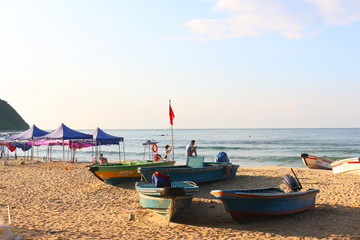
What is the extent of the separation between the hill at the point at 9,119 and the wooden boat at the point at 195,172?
127 m

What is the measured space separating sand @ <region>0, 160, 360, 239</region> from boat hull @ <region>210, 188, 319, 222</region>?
29 centimetres

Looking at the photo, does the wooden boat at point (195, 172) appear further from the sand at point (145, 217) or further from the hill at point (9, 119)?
the hill at point (9, 119)

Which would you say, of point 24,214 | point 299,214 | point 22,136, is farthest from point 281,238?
point 22,136

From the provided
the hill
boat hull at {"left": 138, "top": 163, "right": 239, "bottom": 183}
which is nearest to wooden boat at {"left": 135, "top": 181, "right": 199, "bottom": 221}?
boat hull at {"left": 138, "top": 163, "right": 239, "bottom": 183}

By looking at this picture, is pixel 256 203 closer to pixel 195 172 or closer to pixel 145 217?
pixel 145 217

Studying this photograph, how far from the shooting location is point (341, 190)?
13.0 metres

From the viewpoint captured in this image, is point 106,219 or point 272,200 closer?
point 272,200

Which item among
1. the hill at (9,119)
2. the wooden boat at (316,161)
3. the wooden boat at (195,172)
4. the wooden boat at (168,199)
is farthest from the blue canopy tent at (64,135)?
the hill at (9,119)

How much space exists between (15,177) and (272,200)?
1538 cm

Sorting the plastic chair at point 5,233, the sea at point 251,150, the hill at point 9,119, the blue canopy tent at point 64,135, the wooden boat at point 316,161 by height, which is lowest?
the sea at point 251,150

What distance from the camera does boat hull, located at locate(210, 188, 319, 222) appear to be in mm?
8594

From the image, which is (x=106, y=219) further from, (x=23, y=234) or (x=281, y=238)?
(x=281, y=238)

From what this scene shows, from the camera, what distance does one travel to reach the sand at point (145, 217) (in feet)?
27.0

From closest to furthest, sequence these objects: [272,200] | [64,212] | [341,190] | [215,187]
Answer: [272,200]
[64,212]
[341,190]
[215,187]
